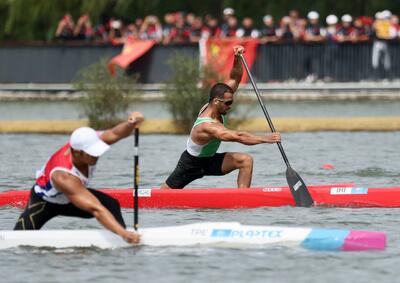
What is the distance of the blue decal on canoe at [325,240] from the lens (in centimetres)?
1372

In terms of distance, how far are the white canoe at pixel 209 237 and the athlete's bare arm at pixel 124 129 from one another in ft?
3.85

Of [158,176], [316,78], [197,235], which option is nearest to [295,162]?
[158,176]

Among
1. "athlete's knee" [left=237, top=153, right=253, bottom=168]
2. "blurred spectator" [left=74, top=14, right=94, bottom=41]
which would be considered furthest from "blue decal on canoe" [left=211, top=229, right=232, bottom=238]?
"blurred spectator" [left=74, top=14, right=94, bottom=41]

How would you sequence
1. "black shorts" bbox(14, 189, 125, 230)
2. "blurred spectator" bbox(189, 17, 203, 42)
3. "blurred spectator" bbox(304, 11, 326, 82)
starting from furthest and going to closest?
"blurred spectator" bbox(189, 17, 203, 42)
"blurred spectator" bbox(304, 11, 326, 82)
"black shorts" bbox(14, 189, 125, 230)

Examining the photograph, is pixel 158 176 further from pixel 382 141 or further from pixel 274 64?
pixel 274 64

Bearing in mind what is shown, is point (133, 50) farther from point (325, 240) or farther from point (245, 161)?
point (325, 240)

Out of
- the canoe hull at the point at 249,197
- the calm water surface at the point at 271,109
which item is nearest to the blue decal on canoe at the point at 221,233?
the canoe hull at the point at 249,197

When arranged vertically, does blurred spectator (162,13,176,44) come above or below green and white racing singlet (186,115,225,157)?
above

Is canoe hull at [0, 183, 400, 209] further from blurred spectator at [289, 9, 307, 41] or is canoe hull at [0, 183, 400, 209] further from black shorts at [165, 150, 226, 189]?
blurred spectator at [289, 9, 307, 41]

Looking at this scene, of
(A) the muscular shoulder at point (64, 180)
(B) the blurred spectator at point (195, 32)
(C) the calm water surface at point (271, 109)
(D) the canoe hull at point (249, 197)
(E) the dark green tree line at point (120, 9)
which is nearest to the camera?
(A) the muscular shoulder at point (64, 180)

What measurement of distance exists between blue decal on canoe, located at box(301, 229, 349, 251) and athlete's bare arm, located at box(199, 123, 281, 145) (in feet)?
8.53

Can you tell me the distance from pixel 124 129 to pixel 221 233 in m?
1.64

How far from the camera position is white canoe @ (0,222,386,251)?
13.8 m

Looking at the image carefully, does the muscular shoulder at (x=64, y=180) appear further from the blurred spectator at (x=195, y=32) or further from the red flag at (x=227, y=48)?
the blurred spectator at (x=195, y=32)
